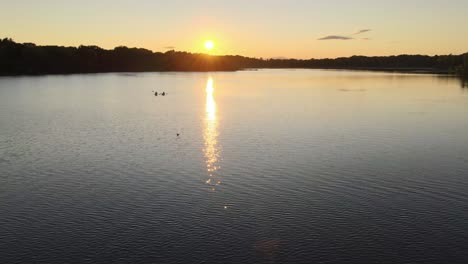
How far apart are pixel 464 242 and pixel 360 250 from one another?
5875mm

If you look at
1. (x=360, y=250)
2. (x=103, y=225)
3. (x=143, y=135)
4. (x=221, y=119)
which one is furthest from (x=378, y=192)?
(x=221, y=119)

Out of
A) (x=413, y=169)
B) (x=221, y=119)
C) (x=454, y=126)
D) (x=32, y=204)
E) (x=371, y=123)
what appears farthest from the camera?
(x=221, y=119)

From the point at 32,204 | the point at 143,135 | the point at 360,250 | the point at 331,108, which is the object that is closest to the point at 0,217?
the point at 32,204

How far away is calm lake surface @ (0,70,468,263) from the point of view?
24.6 meters

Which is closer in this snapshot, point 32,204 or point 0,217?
point 0,217

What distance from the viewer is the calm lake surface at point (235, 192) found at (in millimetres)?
24594

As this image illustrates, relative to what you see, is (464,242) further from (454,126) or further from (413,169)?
(454,126)

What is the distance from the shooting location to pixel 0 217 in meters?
28.8

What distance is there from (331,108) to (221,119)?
24.5 meters

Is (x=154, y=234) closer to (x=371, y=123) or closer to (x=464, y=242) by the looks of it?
(x=464, y=242)

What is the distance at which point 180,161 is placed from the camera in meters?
43.8

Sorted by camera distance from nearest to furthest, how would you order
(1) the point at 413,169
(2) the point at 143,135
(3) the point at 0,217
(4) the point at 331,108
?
(3) the point at 0,217 < (1) the point at 413,169 < (2) the point at 143,135 < (4) the point at 331,108

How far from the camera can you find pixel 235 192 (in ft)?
111

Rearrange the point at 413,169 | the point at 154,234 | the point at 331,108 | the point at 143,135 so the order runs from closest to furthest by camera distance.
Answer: the point at 154,234 → the point at 413,169 → the point at 143,135 → the point at 331,108
